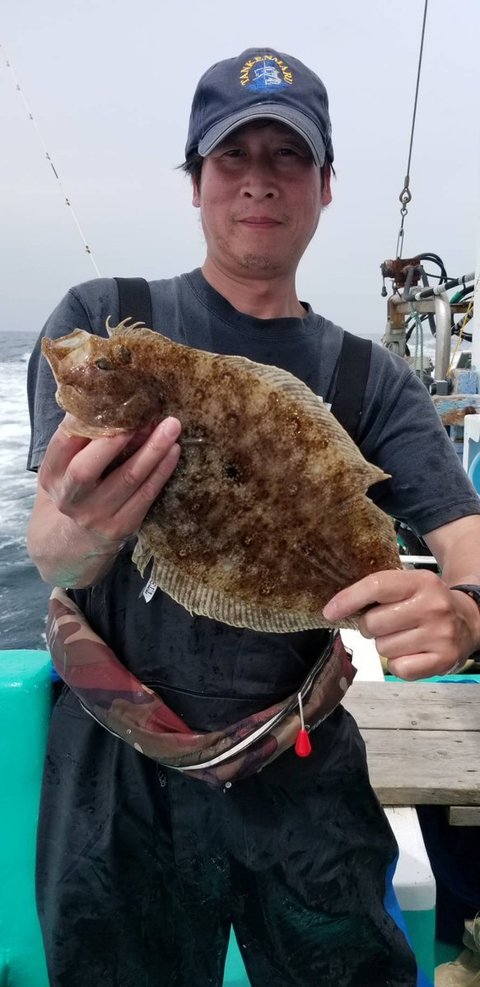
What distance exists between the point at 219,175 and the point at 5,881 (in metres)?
2.97

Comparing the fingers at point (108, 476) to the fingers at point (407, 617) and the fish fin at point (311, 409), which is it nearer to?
the fish fin at point (311, 409)

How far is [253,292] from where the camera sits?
8.04ft

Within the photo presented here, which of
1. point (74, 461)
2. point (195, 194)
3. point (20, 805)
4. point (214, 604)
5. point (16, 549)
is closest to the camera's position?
point (74, 461)

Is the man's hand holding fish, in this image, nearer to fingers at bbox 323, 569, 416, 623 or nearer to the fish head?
the fish head

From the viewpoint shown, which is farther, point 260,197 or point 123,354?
point 260,197

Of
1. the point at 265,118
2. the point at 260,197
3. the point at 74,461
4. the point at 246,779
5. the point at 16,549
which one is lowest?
the point at 16,549

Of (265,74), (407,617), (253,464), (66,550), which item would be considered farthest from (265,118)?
(407,617)

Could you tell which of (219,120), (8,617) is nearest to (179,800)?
(219,120)

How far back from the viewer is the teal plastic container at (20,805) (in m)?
2.82

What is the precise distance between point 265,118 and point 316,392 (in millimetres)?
931

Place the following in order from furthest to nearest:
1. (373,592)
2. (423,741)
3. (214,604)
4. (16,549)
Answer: (16,549), (423,741), (214,604), (373,592)

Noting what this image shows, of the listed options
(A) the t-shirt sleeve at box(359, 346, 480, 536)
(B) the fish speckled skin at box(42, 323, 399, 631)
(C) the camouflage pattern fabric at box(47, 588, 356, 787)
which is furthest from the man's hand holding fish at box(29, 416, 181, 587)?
(A) the t-shirt sleeve at box(359, 346, 480, 536)

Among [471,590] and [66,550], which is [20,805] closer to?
[66,550]

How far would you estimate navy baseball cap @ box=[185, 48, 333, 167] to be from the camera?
7.23ft
